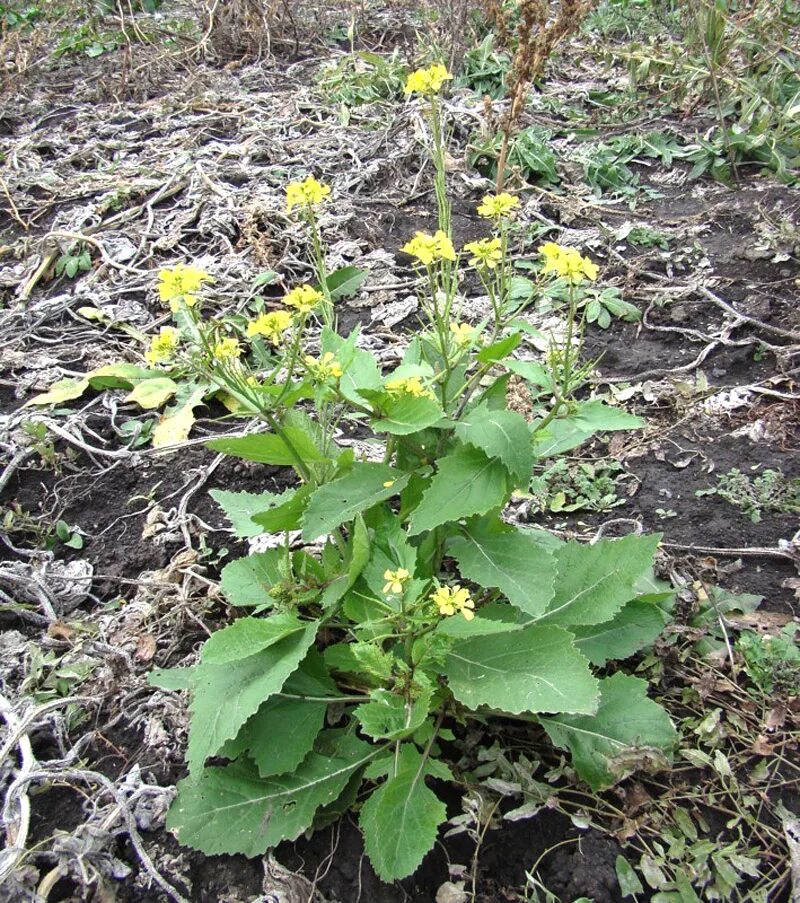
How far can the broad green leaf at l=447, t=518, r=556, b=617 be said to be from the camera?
175 cm

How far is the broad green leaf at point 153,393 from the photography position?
3.36 m

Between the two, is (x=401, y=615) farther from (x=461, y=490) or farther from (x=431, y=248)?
(x=431, y=248)

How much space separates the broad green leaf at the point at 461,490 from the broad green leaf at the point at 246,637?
0.39 meters

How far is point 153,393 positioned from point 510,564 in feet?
7.02

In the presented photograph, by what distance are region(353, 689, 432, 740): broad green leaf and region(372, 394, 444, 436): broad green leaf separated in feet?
1.96

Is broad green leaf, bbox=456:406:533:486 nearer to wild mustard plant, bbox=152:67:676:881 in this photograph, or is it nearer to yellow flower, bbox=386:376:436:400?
wild mustard plant, bbox=152:67:676:881

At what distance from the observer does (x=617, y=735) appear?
183 centimetres

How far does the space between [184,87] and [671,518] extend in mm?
5414

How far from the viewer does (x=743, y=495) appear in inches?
103

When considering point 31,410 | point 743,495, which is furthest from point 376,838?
point 31,410

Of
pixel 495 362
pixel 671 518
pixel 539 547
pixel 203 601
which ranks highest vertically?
pixel 495 362

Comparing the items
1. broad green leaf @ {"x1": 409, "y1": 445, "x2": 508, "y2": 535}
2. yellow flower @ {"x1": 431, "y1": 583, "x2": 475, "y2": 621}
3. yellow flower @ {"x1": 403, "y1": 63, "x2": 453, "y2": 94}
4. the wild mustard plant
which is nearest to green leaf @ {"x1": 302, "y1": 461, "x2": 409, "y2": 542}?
the wild mustard plant

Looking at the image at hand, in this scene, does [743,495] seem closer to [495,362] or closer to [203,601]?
[495,362]

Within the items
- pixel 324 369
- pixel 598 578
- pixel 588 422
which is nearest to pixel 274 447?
pixel 324 369
